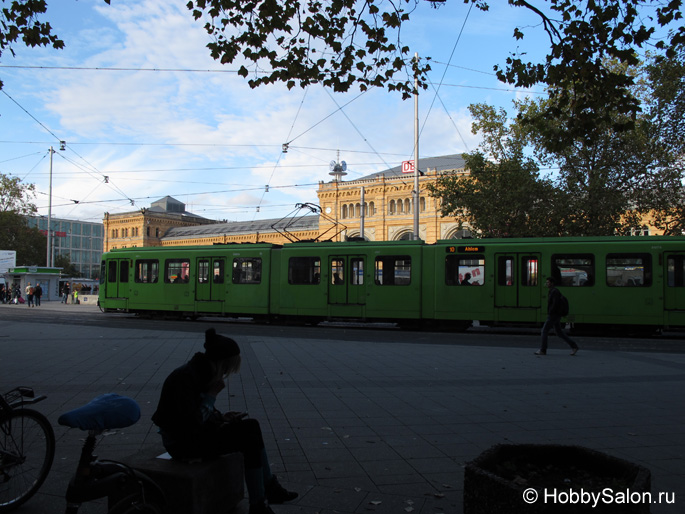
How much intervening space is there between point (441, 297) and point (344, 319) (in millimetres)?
3864

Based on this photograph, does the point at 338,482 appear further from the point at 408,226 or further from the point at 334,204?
the point at 334,204

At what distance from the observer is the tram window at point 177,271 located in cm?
2369

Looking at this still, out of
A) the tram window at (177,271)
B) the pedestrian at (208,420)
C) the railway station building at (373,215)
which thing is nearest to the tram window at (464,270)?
the tram window at (177,271)

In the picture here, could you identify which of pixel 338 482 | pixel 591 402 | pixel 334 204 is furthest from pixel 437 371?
pixel 334 204

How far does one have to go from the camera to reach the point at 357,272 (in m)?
20.6

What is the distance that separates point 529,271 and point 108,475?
17220 millimetres

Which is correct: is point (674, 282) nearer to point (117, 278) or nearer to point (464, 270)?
point (464, 270)

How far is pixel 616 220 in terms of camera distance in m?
29.4

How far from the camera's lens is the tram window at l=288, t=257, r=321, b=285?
832 inches

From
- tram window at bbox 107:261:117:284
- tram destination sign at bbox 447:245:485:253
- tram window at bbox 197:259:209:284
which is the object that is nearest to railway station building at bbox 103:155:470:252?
tram window at bbox 107:261:117:284

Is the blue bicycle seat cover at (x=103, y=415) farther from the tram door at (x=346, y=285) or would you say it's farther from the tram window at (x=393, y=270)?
the tram door at (x=346, y=285)

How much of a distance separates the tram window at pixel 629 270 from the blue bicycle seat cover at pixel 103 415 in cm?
1768

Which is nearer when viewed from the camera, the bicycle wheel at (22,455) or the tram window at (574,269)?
the bicycle wheel at (22,455)

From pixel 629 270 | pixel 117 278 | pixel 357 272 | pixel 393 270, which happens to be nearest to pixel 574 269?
pixel 629 270
